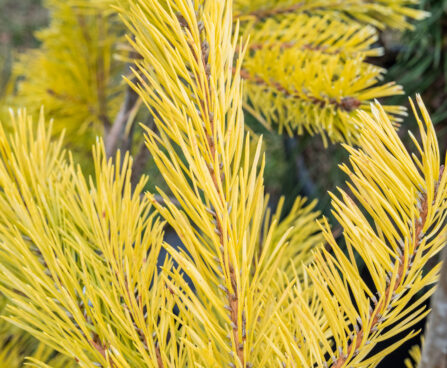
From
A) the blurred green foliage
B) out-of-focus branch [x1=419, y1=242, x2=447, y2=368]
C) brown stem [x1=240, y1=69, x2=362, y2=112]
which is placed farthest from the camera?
the blurred green foliage

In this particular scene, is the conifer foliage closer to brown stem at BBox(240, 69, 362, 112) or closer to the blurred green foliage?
brown stem at BBox(240, 69, 362, 112)

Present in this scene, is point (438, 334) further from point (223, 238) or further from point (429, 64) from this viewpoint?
point (429, 64)

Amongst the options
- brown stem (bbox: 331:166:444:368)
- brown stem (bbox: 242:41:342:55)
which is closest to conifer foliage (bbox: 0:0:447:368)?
brown stem (bbox: 331:166:444:368)

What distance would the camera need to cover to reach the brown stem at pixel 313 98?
21 cm

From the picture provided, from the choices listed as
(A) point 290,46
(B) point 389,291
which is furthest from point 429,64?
(B) point 389,291

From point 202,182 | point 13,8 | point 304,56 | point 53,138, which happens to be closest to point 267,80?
point 304,56

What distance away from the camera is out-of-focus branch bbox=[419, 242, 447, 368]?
10cm

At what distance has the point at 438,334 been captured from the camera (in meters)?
0.10

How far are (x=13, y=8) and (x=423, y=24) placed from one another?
1.32 m

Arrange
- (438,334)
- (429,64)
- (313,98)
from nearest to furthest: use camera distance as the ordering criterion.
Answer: (438,334), (313,98), (429,64)

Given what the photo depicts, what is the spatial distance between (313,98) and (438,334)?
0.14m

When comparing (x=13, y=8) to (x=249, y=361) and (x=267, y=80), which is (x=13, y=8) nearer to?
(x=267, y=80)

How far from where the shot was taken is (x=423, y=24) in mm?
425

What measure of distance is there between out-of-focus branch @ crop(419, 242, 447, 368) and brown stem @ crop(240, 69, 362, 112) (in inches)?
4.8
